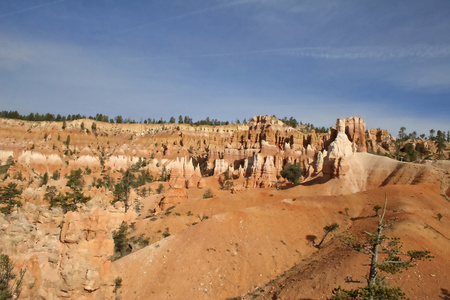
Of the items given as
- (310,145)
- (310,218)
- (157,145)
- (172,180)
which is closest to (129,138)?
(157,145)

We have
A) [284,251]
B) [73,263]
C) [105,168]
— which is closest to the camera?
[73,263]

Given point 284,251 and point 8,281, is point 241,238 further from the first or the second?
point 8,281

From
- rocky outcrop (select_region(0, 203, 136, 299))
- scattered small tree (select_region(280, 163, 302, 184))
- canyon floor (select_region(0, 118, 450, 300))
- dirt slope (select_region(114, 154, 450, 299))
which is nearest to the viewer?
rocky outcrop (select_region(0, 203, 136, 299))

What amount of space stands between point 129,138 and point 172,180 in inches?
1840

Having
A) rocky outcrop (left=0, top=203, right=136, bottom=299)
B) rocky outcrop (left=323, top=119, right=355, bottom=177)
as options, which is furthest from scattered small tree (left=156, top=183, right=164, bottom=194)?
rocky outcrop (left=0, top=203, right=136, bottom=299)

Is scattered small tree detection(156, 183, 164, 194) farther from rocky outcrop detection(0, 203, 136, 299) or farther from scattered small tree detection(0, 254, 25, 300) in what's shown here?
scattered small tree detection(0, 254, 25, 300)

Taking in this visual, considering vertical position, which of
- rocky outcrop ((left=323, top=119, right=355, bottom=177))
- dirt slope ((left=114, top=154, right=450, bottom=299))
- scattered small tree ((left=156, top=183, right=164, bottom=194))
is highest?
rocky outcrop ((left=323, top=119, right=355, bottom=177))

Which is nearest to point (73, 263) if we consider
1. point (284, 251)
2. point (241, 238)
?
point (241, 238)

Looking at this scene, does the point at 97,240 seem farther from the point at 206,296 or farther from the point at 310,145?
the point at 310,145

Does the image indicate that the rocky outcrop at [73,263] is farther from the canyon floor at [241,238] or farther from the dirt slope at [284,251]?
the dirt slope at [284,251]

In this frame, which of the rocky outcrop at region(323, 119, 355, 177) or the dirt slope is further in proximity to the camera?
the rocky outcrop at region(323, 119, 355, 177)

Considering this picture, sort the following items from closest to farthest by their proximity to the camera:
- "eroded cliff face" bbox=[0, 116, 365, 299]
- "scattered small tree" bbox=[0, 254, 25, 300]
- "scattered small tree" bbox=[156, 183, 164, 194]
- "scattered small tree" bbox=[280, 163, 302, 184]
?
"scattered small tree" bbox=[0, 254, 25, 300]
"eroded cliff face" bbox=[0, 116, 365, 299]
"scattered small tree" bbox=[156, 183, 164, 194]
"scattered small tree" bbox=[280, 163, 302, 184]

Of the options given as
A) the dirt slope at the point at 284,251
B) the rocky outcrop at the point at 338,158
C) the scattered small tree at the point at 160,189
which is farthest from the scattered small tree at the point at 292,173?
the dirt slope at the point at 284,251

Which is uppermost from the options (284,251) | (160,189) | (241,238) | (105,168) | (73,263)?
(73,263)
